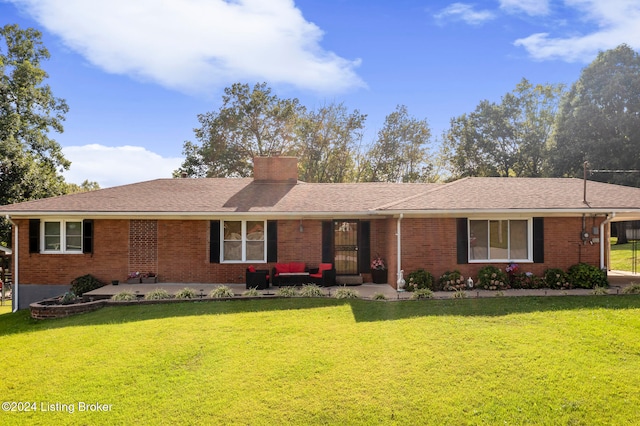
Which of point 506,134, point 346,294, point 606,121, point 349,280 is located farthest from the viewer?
point 506,134

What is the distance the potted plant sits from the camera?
569 inches

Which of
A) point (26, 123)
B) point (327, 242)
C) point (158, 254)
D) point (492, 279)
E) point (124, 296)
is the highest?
point (26, 123)

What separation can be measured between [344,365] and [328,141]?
29.9 metres

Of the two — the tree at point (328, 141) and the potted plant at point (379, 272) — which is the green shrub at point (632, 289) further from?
the tree at point (328, 141)

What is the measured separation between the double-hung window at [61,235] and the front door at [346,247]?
349 inches

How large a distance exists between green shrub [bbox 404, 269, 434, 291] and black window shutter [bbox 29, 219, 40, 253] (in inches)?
488

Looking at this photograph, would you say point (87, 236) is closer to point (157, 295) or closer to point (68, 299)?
point (68, 299)

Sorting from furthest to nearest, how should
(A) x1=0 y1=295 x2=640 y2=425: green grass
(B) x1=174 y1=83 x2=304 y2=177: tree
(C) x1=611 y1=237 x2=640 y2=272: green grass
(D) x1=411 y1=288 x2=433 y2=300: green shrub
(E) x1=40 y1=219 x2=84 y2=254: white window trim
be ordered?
1. (B) x1=174 y1=83 x2=304 y2=177: tree
2. (C) x1=611 y1=237 x2=640 y2=272: green grass
3. (E) x1=40 y1=219 x2=84 y2=254: white window trim
4. (D) x1=411 y1=288 x2=433 y2=300: green shrub
5. (A) x1=0 y1=295 x2=640 y2=425: green grass

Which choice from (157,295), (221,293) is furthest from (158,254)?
(221,293)

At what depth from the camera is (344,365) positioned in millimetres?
7398

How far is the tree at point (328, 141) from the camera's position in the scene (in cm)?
3550

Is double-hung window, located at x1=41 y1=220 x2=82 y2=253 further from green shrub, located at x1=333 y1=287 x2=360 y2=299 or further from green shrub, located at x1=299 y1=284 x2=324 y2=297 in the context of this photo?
green shrub, located at x1=333 y1=287 x2=360 y2=299

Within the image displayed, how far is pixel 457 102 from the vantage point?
38.9 m

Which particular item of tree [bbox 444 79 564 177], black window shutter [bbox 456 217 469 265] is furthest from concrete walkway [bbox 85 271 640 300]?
tree [bbox 444 79 564 177]
